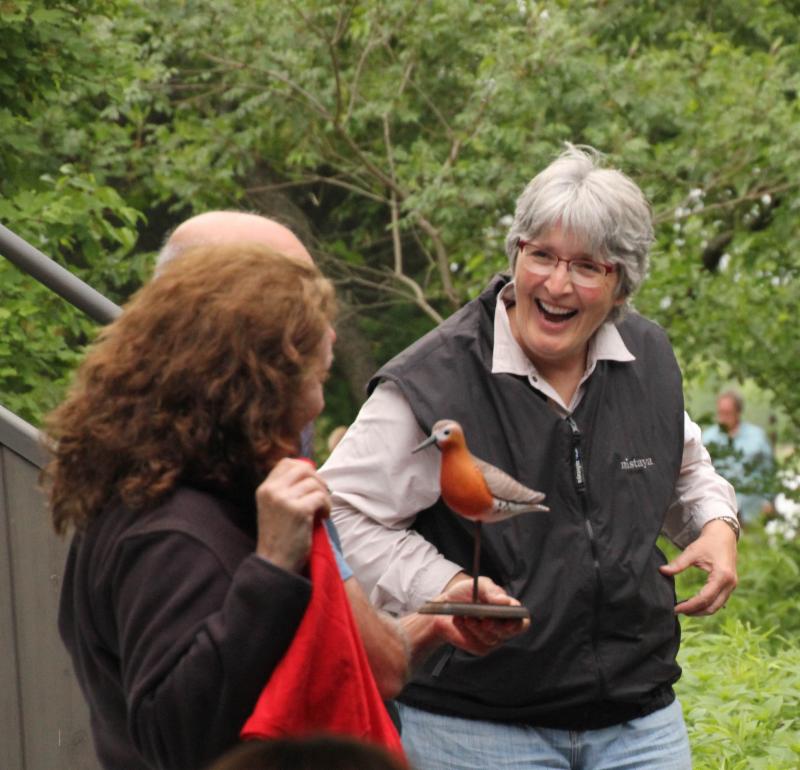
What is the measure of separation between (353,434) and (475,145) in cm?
612

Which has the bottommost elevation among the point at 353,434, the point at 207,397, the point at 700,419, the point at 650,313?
the point at 700,419

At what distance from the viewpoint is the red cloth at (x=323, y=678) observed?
2016 millimetres

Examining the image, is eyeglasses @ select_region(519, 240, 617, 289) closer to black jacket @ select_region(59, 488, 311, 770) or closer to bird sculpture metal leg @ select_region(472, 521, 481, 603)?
bird sculpture metal leg @ select_region(472, 521, 481, 603)

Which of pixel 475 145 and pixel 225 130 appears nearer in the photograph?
pixel 475 145

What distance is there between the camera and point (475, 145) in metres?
8.95

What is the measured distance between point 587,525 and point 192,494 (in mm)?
1109

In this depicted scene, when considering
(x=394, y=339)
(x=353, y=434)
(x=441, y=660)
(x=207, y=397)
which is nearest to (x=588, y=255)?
(x=353, y=434)

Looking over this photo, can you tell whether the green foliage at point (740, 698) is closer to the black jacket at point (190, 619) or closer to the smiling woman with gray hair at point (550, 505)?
the smiling woman with gray hair at point (550, 505)

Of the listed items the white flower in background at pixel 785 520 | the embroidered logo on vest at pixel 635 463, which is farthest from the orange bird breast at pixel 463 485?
the white flower in background at pixel 785 520

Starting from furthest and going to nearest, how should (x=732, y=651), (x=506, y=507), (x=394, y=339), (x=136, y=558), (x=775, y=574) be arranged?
1. (x=394, y=339)
2. (x=775, y=574)
3. (x=732, y=651)
4. (x=506, y=507)
5. (x=136, y=558)

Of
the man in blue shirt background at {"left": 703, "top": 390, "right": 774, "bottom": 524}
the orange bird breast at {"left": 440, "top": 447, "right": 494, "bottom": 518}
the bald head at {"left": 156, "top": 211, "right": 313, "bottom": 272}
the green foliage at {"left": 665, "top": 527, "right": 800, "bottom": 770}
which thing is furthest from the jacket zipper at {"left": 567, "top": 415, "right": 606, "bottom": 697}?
the man in blue shirt background at {"left": 703, "top": 390, "right": 774, "bottom": 524}

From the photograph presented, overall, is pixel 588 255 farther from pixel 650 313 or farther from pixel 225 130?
pixel 225 130

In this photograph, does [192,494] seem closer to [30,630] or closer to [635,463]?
[635,463]

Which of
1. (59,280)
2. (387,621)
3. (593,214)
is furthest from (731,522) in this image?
(59,280)
